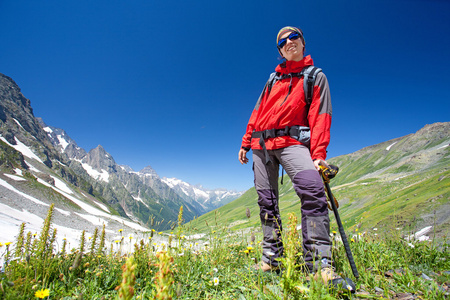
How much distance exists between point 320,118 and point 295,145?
0.60 m

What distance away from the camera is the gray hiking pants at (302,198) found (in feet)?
9.76

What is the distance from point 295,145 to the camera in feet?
11.9

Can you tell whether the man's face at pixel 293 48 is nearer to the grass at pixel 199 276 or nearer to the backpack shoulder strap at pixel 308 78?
the backpack shoulder strap at pixel 308 78

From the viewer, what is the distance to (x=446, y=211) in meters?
10.5

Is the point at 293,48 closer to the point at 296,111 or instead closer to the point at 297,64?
the point at 297,64

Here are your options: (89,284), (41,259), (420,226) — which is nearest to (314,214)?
(89,284)

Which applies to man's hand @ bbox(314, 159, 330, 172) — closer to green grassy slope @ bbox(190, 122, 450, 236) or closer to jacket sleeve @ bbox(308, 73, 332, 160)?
jacket sleeve @ bbox(308, 73, 332, 160)

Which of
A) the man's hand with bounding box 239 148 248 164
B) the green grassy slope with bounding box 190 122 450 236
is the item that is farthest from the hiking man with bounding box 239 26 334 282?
the green grassy slope with bounding box 190 122 450 236

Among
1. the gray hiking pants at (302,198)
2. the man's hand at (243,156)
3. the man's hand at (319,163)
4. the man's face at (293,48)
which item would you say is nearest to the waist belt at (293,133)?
the gray hiking pants at (302,198)

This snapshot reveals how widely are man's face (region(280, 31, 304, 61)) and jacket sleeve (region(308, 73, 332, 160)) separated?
0.64 m

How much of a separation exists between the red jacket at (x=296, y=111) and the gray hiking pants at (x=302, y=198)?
20 cm

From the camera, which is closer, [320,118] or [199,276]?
[320,118]

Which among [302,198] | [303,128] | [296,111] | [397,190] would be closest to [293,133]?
[303,128]

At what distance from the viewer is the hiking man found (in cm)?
310
